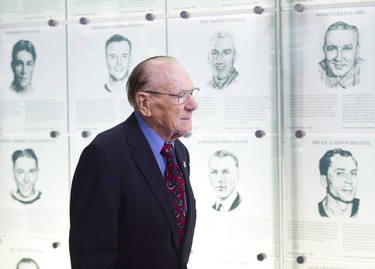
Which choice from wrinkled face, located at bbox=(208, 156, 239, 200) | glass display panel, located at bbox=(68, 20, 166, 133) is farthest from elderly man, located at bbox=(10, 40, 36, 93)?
wrinkled face, located at bbox=(208, 156, 239, 200)

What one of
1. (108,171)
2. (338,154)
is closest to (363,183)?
(338,154)

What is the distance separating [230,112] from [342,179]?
0.66 m

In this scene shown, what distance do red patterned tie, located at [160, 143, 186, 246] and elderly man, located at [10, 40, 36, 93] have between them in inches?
70.4

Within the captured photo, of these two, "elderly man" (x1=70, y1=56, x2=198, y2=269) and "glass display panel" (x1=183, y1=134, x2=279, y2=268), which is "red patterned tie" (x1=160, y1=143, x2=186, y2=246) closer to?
"elderly man" (x1=70, y1=56, x2=198, y2=269)

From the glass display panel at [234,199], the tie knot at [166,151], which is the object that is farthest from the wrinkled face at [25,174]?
the tie knot at [166,151]

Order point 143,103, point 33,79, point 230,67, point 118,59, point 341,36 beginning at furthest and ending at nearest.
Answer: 1. point 33,79
2. point 118,59
3. point 230,67
4. point 341,36
5. point 143,103

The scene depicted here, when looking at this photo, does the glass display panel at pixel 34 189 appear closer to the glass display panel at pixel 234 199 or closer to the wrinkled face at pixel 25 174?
the wrinkled face at pixel 25 174

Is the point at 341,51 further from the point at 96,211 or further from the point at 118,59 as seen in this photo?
the point at 96,211

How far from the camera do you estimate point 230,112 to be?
3.35 m

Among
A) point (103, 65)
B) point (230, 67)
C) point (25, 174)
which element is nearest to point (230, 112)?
point (230, 67)

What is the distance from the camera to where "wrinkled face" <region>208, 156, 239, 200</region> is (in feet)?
11.0

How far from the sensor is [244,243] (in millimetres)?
3346

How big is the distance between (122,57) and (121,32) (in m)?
0.14

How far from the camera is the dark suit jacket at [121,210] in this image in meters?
1.93
